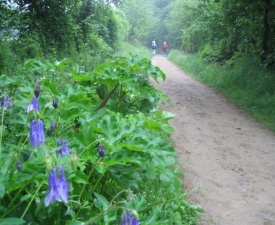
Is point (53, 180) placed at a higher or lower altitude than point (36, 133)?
lower

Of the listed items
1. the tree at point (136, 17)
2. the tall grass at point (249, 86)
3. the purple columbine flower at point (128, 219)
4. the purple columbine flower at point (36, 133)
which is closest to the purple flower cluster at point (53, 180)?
the purple columbine flower at point (36, 133)

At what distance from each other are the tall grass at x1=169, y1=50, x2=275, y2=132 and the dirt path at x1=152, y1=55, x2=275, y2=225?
0.40 metres

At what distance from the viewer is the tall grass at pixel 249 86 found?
319 inches

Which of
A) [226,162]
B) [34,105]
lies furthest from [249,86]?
[34,105]

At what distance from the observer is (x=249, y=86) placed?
1005cm

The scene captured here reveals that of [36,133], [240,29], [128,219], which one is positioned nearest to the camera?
[128,219]

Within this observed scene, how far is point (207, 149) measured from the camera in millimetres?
5660

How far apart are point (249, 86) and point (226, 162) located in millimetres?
5534

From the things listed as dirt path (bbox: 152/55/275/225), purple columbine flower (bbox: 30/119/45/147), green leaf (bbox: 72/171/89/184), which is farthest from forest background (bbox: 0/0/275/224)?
dirt path (bbox: 152/55/275/225)

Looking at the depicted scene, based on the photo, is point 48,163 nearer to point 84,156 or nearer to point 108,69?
point 84,156

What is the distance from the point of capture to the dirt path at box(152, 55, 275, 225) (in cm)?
380

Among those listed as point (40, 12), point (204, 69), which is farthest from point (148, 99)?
point (204, 69)

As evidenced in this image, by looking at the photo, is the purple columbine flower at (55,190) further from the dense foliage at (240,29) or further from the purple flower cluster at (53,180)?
the dense foliage at (240,29)

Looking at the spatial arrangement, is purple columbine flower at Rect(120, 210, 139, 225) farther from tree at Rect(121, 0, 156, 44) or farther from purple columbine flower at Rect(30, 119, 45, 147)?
tree at Rect(121, 0, 156, 44)
